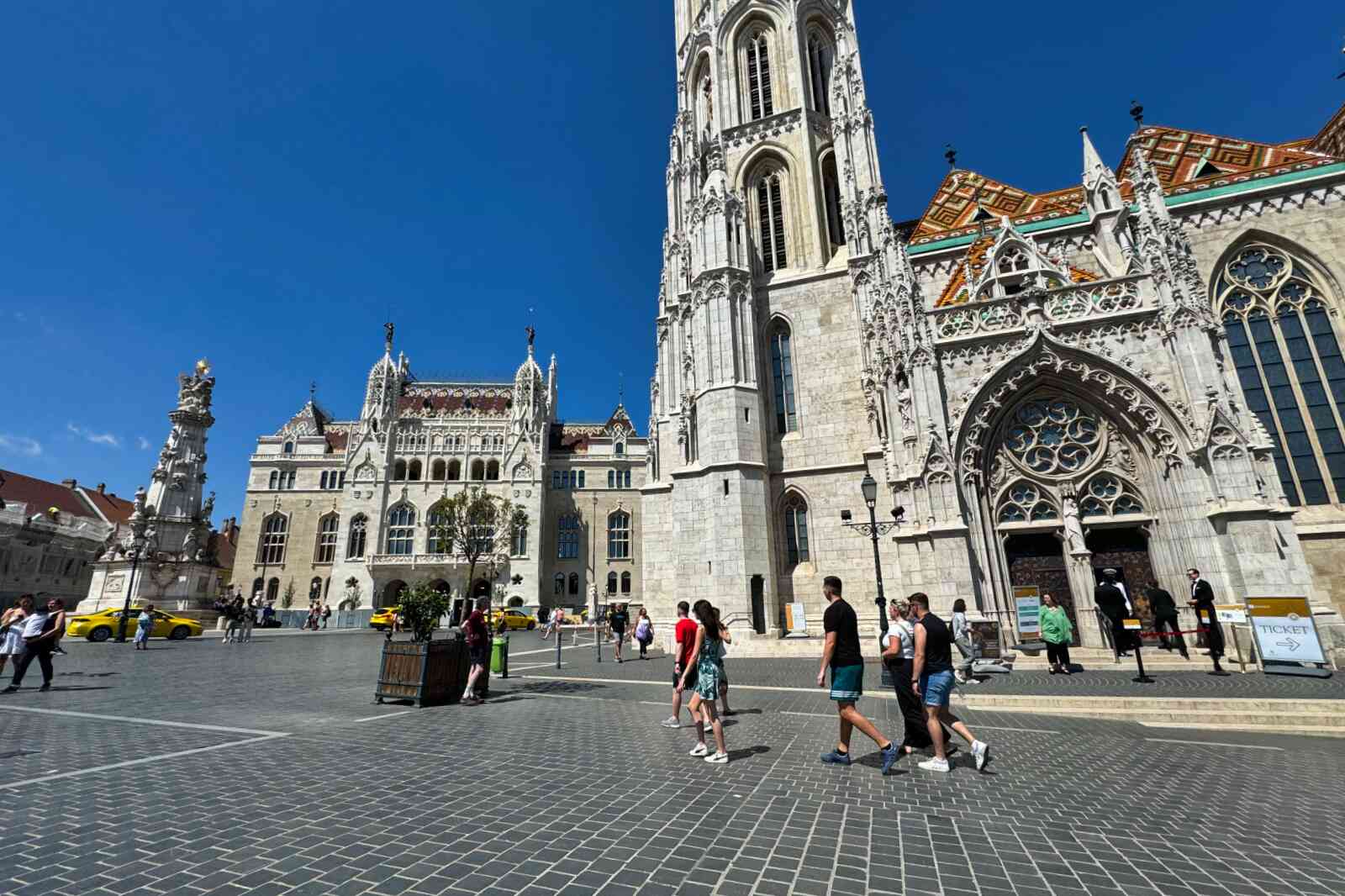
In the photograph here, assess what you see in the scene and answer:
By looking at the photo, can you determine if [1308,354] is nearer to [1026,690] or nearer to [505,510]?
[1026,690]

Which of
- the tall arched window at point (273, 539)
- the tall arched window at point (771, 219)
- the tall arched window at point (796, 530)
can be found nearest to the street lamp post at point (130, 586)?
the tall arched window at point (273, 539)

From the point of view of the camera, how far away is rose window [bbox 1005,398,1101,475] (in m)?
16.8

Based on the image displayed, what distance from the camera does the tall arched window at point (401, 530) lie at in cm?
4512

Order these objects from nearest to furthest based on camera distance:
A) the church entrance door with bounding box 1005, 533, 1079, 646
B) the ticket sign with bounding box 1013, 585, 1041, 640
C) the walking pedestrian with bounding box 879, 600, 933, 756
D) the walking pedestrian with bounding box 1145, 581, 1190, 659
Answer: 1. the walking pedestrian with bounding box 879, 600, 933, 756
2. the walking pedestrian with bounding box 1145, 581, 1190, 659
3. the ticket sign with bounding box 1013, 585, 1041, 640
4. the church entrance door with bounding box 1005, 533, 1079, 646

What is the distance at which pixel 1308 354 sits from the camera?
58.9 ft

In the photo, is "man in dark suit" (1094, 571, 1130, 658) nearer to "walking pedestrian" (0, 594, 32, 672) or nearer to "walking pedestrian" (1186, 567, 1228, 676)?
"walking pedestrian" (1186, 567, 1228, 676)

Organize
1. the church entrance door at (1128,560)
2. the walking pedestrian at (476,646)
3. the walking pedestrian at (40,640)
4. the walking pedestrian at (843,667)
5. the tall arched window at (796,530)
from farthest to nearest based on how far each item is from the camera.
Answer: the tall arched window at (796,530), the church entrance door at (1128,560), the walking pedestrian at (40,640), the walking pedestrian at (476,646), the walking pedestrian at (843,667)

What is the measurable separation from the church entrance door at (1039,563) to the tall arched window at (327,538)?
159ft

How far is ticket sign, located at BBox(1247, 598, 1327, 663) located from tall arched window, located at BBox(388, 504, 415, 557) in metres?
47.2

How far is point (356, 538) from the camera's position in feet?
147

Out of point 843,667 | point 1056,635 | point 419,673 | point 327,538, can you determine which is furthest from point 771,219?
point 327,538

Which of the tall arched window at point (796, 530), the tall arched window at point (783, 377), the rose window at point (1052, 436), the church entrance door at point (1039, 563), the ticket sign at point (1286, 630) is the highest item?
the tall arched window at point (783, 377)

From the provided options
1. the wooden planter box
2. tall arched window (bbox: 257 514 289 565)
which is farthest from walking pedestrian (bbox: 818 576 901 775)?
tall arched window (bbox: 257 514 289 565)

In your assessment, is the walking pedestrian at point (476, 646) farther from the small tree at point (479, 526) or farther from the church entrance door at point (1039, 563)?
the small tree at point (479, 526)
